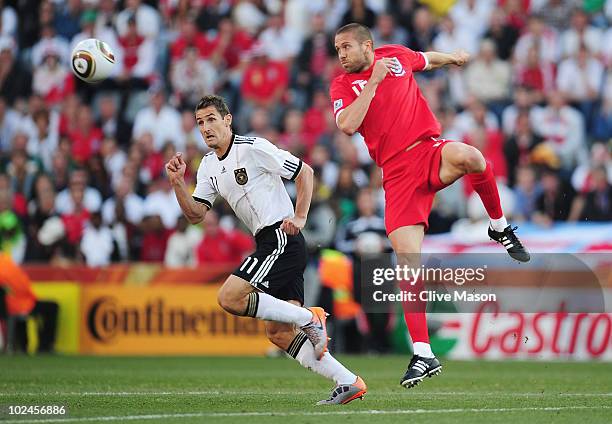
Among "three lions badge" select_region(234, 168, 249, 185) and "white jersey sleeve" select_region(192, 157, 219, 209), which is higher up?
"three lions badge" select_region(234, 168, 249, 185)

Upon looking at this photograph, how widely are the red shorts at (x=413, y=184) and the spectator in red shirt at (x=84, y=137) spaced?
38.4ft

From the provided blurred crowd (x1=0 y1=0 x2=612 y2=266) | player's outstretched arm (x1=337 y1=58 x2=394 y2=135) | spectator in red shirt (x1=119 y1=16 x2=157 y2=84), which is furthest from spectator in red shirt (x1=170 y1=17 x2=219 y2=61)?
player's outstretched arm (x1=337 y1=58 x2=394 y2=135)

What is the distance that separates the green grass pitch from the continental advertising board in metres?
1.09

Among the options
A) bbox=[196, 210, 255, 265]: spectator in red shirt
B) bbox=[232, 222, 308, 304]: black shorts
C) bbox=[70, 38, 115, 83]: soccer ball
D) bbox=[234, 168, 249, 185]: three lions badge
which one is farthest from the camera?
bbox=[196, 210, 255, 265]: spectator in red shirt

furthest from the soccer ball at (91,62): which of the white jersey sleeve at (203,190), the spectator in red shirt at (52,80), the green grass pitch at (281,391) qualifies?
the spectator in red shirt at (52,80)

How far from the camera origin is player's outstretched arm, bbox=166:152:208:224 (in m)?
9.82

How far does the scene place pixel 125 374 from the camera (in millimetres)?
13484

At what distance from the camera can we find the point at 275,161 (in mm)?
10016

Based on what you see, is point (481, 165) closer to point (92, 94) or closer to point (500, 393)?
point (500, 393)

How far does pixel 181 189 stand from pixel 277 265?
3.26 feet

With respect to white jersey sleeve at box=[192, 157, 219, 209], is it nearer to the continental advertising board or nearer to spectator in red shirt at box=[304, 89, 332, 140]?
the continental advertising board

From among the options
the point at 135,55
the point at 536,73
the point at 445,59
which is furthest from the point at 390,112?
the point at 135,55

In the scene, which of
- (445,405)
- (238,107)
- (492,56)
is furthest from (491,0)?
(445,405)

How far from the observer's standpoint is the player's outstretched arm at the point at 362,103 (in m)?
9.66
